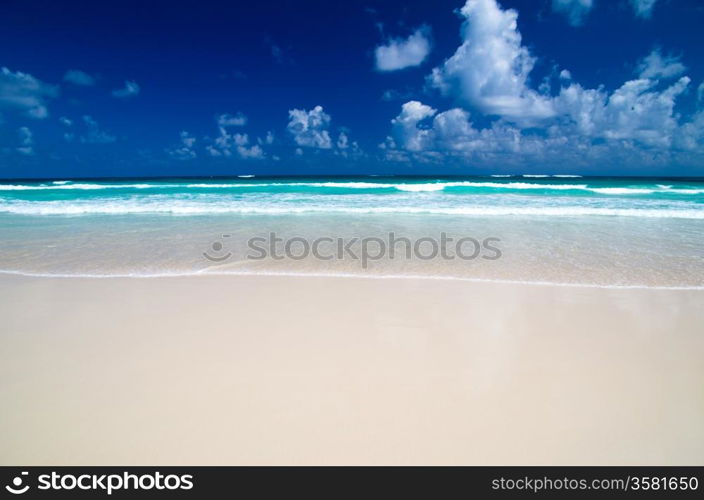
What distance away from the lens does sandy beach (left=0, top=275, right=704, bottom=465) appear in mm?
1865

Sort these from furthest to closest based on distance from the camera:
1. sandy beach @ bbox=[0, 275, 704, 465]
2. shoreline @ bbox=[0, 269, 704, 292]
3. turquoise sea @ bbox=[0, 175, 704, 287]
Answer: turquoise sea @ bbox=[0, 175, 704, 287]
shoreline @ bbox=[0, 269, 704, 292]
sandy beach @ bbox=[0, 275, 704, 465]

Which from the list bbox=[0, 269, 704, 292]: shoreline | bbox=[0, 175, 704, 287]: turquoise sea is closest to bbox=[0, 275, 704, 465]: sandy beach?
bbox=[0, 269, 704, 292]: shoreline

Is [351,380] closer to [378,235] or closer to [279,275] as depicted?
[279,275]

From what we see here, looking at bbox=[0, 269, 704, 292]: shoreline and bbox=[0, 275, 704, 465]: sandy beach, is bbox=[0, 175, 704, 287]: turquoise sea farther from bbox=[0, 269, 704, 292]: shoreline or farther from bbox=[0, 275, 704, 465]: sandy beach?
bbox=[0, 275, 704, 465]: sandy beach

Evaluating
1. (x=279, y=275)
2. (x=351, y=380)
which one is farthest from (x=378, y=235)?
(x=351, y=380)

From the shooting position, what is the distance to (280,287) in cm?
441

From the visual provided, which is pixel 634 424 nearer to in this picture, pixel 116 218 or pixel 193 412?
pixel 193 412

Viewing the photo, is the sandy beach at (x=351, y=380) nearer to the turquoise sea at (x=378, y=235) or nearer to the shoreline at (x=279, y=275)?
the shoreline at (x=279, y=275)

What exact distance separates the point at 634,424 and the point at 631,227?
32.2ft

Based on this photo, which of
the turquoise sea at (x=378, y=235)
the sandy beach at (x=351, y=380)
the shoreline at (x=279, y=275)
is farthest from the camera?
the turquoise sea at (x=378, y=235)

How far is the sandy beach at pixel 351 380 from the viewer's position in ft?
6.12

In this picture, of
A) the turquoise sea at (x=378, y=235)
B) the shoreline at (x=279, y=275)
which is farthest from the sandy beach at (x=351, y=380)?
the turquoise sea at (x=378, y=235)
